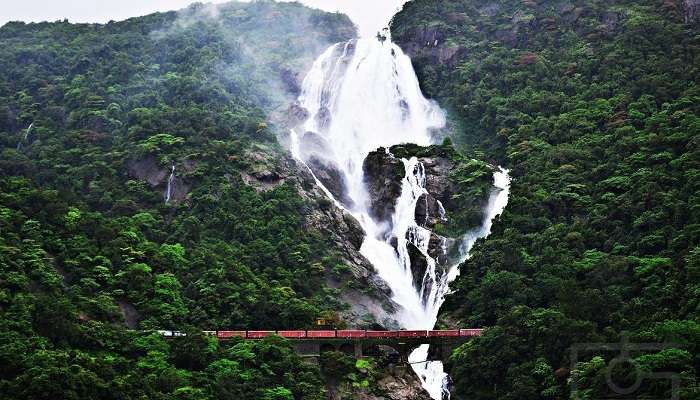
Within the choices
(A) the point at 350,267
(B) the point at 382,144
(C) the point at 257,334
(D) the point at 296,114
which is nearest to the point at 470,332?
(A) the point at 350,267

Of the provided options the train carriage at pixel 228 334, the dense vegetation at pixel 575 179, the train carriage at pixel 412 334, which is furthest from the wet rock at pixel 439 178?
the train carriage at pixel 228 334

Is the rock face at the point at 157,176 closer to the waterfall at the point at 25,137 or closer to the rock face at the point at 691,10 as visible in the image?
the waterfall at the point at 25,137

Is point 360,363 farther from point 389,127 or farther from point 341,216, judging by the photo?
point 389,127

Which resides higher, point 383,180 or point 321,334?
point 383,180

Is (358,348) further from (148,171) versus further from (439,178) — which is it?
Answer: (148,171)

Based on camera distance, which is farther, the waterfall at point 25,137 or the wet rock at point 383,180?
the waterfall at point 25,137

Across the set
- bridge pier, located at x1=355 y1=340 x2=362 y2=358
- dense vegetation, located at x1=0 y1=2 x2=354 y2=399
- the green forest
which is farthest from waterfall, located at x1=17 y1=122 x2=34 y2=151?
bridge pier, located at x1=355 y1=340 x2=362 y2=358

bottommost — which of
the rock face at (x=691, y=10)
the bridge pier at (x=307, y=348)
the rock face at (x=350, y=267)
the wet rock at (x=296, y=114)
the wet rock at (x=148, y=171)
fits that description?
the bridge pier at (x=307, y=348)
